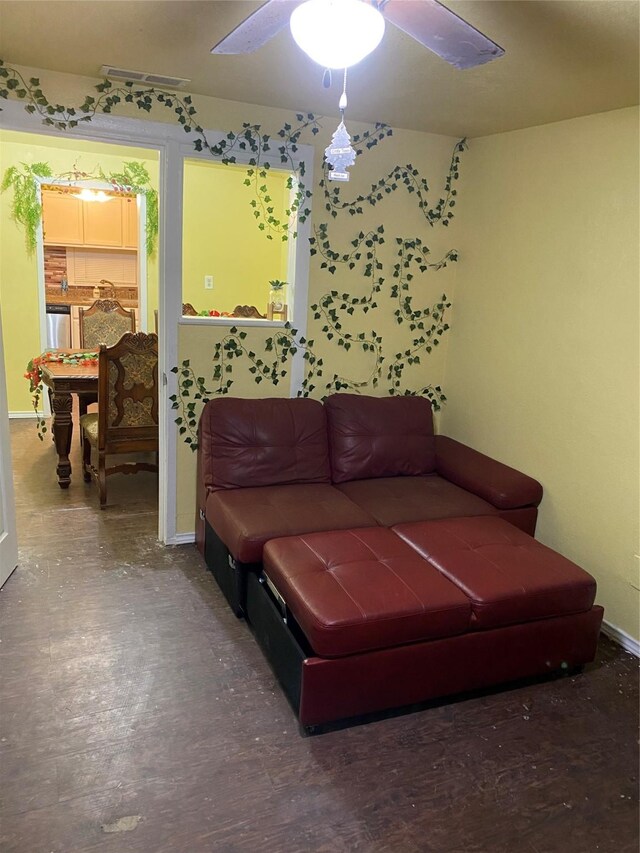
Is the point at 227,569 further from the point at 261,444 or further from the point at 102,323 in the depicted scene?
the point at 102,323

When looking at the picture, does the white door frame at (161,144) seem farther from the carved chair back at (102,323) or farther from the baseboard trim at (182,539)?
the carved chair back at (102,323)

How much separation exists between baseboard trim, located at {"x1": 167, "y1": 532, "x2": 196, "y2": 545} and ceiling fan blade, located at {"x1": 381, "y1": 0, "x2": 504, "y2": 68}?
2652mm

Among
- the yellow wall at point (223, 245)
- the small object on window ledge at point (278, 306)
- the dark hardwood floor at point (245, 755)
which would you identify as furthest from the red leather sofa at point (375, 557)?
the yellow wall at point (223, 245)

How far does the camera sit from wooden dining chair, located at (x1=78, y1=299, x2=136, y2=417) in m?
5.43

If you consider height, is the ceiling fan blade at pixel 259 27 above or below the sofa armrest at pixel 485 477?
above

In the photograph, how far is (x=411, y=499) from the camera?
9.87 feet

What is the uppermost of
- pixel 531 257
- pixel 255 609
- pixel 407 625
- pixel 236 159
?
pixel 236 159

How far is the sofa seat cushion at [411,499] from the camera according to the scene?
2844 mm

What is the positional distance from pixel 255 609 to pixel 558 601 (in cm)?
119

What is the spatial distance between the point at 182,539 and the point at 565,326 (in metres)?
2.32

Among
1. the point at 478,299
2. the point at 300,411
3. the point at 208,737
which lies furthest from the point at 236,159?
the point at 208,737

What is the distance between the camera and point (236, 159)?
3.05 metres

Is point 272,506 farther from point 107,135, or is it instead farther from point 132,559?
point 107,135

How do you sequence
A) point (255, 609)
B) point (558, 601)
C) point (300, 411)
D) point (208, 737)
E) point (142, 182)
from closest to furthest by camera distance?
point (208, 737), point (558, 601), point (255, 609), point (300, 411), point (142, 182)
